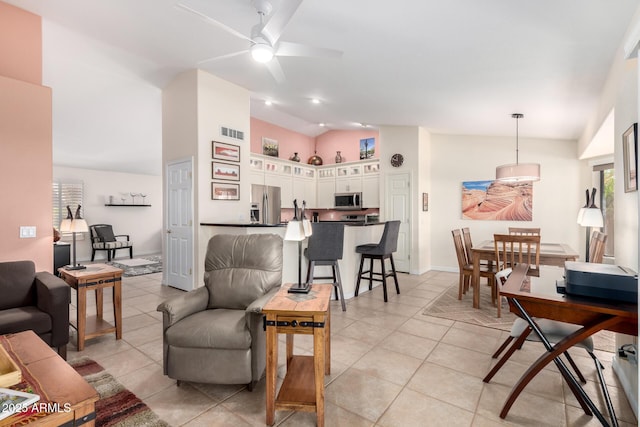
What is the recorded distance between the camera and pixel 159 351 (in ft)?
8.70

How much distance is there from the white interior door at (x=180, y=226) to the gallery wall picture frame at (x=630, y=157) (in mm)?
4691

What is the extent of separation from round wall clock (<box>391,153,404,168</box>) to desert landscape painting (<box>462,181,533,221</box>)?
1.33 m

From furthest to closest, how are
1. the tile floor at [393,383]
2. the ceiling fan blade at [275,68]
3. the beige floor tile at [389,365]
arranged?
the ceiling fan blade at [275,68] → the beige floor tile at [389,365] → the tile floor at [393,383]

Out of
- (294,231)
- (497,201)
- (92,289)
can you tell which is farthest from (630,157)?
(92,289)

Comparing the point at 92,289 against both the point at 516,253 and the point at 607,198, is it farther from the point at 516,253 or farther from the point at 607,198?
the point at 607,198

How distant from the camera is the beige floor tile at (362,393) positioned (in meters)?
1.89

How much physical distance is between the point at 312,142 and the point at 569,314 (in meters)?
7.62

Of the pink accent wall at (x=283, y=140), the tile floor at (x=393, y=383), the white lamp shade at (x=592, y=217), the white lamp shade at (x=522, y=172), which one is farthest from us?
the pink accent wall at (x=283, y=140)

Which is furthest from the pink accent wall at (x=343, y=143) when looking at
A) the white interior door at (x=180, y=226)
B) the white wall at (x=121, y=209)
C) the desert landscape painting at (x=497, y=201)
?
the white wall at (x=121, y=209)

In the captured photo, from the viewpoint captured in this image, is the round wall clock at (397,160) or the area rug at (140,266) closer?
the round wall clock at (397,160)

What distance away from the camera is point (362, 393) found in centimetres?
205

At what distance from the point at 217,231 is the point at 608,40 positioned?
15.2 ft

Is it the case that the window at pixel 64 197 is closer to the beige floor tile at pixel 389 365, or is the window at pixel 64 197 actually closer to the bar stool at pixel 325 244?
the bar stool at pixel 325 244

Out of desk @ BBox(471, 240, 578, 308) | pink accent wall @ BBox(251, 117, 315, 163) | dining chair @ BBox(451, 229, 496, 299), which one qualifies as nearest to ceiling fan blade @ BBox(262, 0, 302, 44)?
dining chair @ BBox(451, 229, 496, 299)
